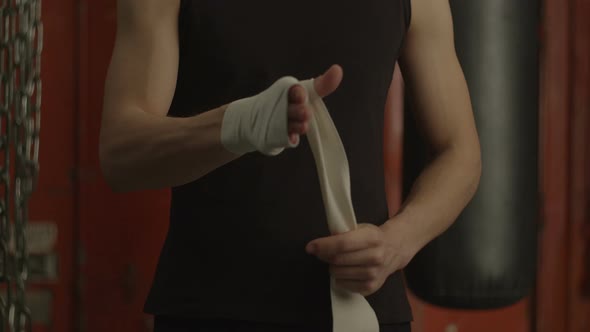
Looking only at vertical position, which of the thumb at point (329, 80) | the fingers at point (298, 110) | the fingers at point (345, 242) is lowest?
the fingers at point (345, 242)

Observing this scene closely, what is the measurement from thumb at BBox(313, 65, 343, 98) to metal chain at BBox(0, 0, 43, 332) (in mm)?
264

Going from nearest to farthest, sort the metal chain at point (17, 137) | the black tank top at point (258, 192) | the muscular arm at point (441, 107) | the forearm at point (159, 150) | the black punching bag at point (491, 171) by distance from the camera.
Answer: the metal chain at point (17, 137) → the forearm at point (159, 150) → the black tank top at point (258, 192) → the muscular arm at point (441, 107) → the black punching bag at point (491, 171)

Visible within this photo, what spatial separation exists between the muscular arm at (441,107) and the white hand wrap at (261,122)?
33 cm

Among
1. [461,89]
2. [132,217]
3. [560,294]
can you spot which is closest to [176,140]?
[461,89]

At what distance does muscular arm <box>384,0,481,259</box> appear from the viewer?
44.6 inches

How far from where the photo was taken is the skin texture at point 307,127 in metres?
0.94

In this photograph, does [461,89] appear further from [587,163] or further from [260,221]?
[587,163]

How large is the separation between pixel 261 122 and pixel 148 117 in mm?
195

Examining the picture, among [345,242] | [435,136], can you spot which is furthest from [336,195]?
[435,136]

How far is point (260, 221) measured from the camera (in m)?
1.02

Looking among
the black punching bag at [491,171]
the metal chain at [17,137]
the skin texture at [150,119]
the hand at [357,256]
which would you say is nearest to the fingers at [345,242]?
the hand at [357,256]

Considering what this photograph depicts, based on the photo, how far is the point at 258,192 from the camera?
103cm

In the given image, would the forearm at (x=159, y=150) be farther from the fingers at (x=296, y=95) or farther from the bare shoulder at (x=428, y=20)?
the bare shoulder at (x=428, y=20)

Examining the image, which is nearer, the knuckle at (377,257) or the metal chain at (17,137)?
the metal chain at (17,137)
